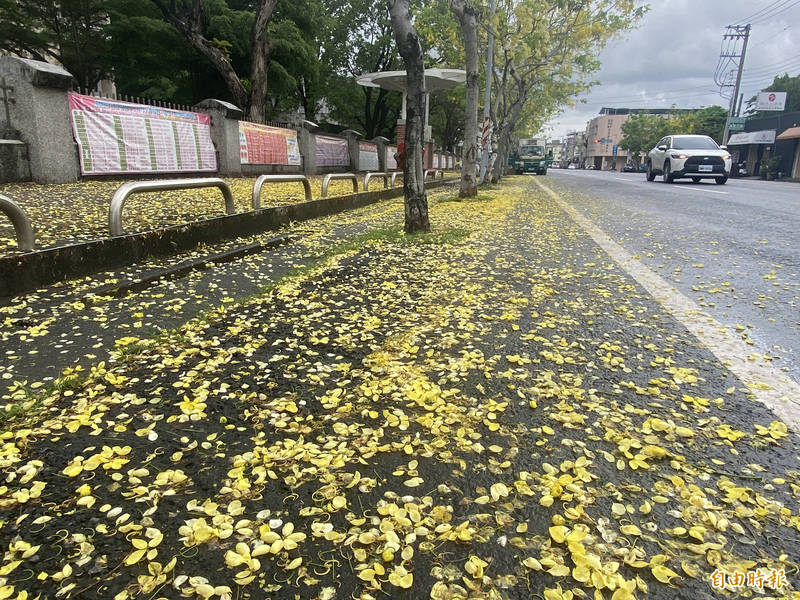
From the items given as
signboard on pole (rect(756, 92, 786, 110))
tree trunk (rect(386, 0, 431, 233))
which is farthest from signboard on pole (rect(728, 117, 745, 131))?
tree trunk (rect(386, 0, 431, 233))

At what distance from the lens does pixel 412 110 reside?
265 inches

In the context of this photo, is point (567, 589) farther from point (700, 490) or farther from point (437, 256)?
point (437, 256)

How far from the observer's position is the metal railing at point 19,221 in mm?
3820

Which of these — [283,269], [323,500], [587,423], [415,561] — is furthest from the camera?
[283,269]

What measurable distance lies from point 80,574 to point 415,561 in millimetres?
969

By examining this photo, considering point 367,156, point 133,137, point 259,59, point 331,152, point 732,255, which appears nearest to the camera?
point 732,255

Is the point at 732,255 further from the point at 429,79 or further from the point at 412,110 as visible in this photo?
the point at 429,79

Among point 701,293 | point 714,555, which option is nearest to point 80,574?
point 714,555

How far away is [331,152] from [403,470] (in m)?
18.9

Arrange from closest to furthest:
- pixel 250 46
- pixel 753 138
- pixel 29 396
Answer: pixel 29 396
pixel 250 46
pixel 753 138

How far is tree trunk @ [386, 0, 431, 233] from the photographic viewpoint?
642cm

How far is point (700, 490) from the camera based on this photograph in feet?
5.84

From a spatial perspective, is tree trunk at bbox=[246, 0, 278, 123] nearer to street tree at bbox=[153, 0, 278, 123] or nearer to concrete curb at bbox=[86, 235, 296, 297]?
street tree at bbox=[153, 0, 278, 123]

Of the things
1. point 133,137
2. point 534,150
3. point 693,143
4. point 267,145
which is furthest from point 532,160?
point 133,137
